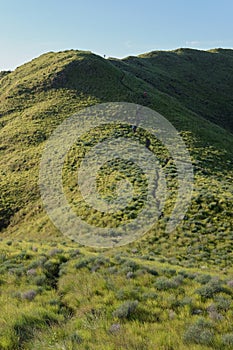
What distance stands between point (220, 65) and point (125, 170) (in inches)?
→ 3757

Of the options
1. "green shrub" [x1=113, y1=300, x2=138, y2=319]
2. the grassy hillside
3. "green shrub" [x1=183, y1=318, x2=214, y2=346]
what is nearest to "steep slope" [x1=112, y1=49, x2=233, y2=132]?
the grassy hillside

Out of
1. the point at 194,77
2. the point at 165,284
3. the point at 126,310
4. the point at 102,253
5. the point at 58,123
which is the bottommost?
the point at 102,253

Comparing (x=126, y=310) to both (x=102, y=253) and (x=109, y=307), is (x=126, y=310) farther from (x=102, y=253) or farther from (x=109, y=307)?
(x=102, y=253)

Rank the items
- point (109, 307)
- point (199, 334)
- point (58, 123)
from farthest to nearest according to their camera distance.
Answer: point (58, 123) → point (109, 307) → point (199, 334)

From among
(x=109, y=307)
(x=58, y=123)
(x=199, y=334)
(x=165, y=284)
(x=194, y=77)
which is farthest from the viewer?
(x=194, y=77)

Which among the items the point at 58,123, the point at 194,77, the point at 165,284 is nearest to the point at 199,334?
the point at 165,284

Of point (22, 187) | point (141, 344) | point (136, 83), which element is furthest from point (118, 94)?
point (141, 344)

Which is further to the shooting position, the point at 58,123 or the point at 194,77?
the point at 194,77

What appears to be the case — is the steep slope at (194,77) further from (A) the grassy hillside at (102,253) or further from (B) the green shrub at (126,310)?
(B) the green shrub at (126,310)

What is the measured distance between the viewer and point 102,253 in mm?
15430

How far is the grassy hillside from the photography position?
679 centimetres

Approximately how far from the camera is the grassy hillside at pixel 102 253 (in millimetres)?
6793

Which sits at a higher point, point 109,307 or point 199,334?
point 199,334

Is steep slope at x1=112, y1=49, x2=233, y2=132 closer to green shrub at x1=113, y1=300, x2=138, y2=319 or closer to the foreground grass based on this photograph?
the foreground grass
